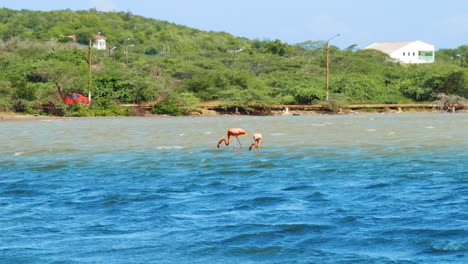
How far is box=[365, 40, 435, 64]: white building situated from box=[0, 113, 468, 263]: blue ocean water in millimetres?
108956

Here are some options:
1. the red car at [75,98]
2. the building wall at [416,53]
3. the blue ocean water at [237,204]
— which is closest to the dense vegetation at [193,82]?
the red car at [75,98]

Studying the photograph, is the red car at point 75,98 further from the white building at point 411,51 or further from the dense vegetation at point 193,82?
the white building at point 411,51

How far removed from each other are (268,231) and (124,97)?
5245cm

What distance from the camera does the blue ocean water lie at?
11.5m

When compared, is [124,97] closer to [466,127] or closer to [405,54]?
[466,127]

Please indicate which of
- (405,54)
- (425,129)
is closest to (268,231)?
(425,129)

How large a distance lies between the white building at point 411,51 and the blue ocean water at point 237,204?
109 meters

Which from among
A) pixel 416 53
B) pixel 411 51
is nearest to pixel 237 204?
pixel 411 51

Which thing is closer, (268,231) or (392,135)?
(268,231)

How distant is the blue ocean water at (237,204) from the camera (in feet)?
37.8

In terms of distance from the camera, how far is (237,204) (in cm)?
1523

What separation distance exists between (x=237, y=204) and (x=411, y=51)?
126 m

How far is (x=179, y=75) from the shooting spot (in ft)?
259

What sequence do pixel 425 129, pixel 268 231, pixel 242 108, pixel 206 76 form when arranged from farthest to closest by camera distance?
pixel 206 76 < pixel 242 108 < pixel 425 129 < pixel 268 231
